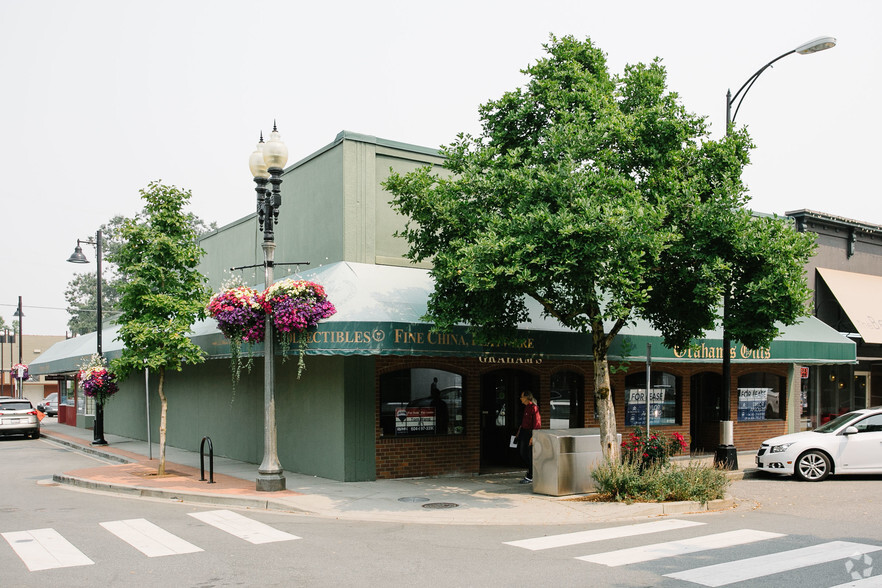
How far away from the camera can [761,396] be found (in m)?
20.5

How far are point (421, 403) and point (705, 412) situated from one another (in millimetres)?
8967

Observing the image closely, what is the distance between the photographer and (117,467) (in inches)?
693

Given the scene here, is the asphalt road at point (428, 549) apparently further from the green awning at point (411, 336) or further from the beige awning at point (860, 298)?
the beige awning at point (860, 298)

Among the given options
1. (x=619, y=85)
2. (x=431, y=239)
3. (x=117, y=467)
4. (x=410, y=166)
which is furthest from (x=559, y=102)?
(x=117, y=467)

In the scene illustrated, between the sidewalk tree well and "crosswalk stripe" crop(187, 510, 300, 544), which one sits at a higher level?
the sidewalk tree well

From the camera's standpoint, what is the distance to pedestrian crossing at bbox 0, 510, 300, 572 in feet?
26.9

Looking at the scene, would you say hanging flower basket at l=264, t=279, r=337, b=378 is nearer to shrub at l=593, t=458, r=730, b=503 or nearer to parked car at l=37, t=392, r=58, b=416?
shrub at l=593, t=458, r=730, b=503

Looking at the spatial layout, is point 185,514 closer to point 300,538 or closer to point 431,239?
point 300,538

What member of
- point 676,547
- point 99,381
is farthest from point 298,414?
point 676,547

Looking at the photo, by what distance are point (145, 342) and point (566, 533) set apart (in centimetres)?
934

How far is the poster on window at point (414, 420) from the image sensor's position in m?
14.6

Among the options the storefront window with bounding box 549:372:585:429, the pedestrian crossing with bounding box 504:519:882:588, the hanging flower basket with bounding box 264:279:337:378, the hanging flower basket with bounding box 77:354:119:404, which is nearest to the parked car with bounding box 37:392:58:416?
the hanging flower basket with bounding box 77:354:119:404

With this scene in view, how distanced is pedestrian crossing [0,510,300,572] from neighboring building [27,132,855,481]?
3.50 metres

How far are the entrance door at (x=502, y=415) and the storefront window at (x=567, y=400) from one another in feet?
2.35
